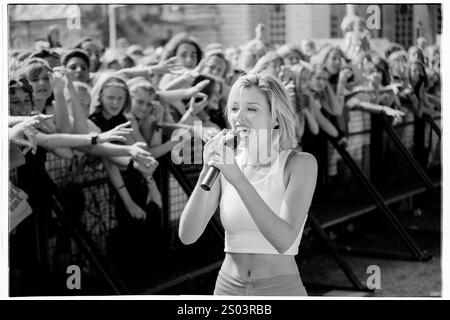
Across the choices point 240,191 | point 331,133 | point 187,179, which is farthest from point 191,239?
point 331,133

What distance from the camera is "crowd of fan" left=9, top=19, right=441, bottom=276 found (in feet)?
11.6

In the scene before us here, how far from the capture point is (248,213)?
6.98 ft

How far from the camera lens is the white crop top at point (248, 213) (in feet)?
7.03

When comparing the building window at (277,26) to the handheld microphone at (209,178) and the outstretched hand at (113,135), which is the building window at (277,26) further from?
the handheld microphone at (209,178)

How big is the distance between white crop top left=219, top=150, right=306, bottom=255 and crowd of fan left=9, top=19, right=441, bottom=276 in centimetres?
65

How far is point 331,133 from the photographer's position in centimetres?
509

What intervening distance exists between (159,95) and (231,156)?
208cm

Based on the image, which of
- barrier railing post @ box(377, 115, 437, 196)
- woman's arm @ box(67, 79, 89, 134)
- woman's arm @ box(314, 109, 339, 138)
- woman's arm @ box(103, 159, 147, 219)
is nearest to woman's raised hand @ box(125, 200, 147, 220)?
woman's arm @ box(103, 159, 147, 219)

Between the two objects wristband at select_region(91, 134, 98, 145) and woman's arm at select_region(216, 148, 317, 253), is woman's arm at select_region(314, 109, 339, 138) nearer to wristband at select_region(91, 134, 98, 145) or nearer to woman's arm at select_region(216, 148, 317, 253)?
wristband at select_region(91, 134, 98, 145)

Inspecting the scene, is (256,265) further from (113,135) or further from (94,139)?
(94,139)

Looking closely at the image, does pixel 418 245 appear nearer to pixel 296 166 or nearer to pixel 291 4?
pixel 291 4

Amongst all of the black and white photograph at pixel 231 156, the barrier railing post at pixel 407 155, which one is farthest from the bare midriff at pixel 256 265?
the barrier railing post at pixel 407 155

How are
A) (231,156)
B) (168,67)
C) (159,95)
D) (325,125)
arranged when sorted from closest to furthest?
(231,156)
(159,95)
(168,67)
(325,125)

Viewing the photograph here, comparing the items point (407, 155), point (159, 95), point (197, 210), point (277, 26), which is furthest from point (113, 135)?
point (407, 155)
